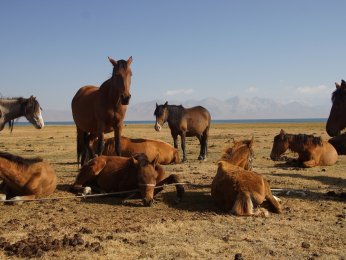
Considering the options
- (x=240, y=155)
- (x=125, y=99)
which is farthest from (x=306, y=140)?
(x=125, y=99)

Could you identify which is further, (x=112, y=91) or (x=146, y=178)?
(x=112, y=91)

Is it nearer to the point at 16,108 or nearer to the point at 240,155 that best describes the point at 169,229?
the point at 240,155

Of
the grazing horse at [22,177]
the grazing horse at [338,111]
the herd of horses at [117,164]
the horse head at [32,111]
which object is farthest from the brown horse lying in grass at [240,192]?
the horse head at [32,111]

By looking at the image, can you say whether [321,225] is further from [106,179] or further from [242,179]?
[106,179]

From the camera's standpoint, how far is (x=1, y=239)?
5.27 meters

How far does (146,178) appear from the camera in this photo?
771cm

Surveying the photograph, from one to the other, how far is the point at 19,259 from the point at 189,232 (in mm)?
2308

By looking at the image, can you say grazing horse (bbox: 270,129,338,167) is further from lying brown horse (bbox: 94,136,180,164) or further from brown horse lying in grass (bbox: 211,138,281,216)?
brown horse lying in grass (bbox: 211,138,281,216)

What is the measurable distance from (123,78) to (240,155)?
11.3ft

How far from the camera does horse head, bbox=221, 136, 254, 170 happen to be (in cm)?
877

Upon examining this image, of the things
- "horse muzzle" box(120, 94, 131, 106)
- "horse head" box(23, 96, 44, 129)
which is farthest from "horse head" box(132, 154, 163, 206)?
"horse head" box(23, 96, 44, 129)

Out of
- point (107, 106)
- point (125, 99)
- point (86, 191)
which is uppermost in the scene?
point (125, 99)

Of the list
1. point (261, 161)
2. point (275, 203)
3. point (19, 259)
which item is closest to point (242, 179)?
point (275, 203)

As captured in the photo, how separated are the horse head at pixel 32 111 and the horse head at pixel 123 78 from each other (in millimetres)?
2246
